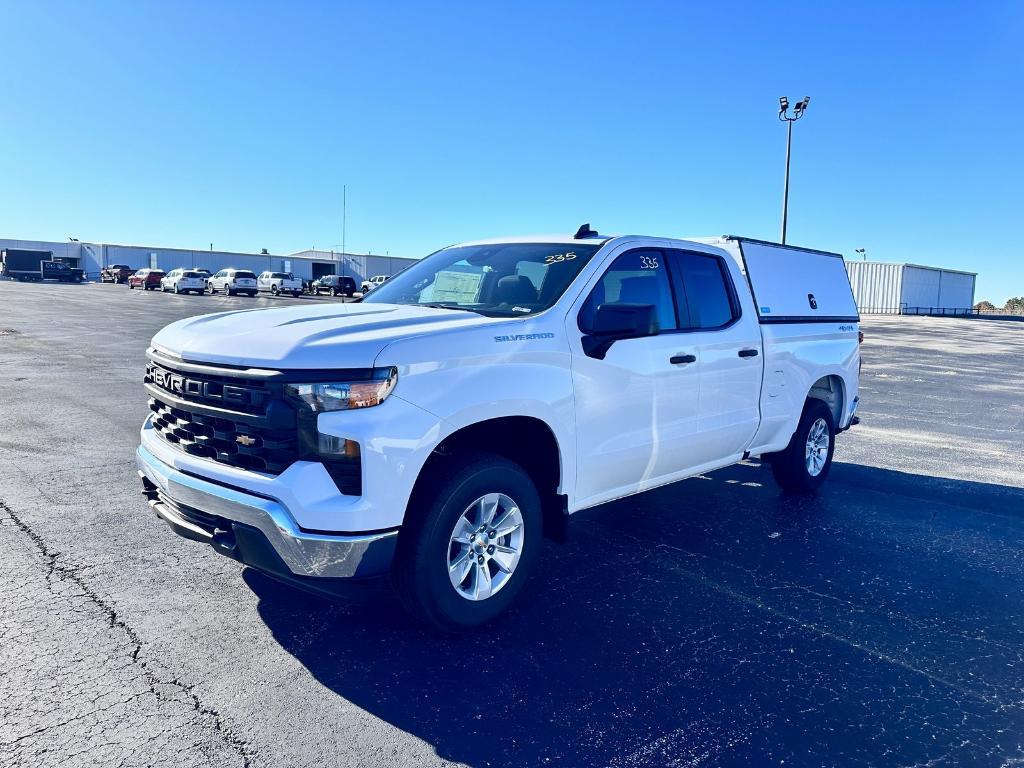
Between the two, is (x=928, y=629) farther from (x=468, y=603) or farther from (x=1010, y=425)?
(x=1010, y=425)

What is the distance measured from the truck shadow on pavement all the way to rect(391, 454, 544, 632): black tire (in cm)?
16

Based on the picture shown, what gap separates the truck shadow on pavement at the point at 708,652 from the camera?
2.95 metres

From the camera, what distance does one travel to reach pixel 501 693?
10.5 ft

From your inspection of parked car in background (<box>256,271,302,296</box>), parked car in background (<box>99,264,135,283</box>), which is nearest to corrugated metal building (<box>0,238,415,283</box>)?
parked car in background (<box>99,264,135,283</box>)

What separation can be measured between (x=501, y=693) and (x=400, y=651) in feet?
1.95

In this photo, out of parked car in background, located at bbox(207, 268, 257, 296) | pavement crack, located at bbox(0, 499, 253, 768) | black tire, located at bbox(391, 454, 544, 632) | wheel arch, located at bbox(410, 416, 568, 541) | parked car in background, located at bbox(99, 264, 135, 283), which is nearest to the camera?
pavement crack, located at bbox(0, 499, 253, 768)

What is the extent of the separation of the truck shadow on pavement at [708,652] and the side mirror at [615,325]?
140 centimetres

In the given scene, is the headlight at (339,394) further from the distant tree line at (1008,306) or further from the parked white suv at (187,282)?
the distant tree line at (1008,306)

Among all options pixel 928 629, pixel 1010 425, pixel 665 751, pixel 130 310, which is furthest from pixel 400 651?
pixel 130 310

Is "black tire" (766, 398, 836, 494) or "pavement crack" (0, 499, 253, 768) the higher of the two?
"black tire" (766, 398, 836, 494)

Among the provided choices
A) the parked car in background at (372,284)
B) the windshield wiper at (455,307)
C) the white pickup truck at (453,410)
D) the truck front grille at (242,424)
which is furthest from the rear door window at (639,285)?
the truck front grille at (242,424)

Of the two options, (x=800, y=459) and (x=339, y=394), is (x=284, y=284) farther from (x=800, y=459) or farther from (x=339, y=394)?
(x=339, y=394)

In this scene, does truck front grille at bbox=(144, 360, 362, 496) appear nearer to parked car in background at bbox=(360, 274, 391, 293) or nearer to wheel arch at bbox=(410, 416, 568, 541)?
wheel arch at bbox=(410, 416, 568, 541)

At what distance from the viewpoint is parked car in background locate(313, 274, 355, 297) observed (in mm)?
48688
